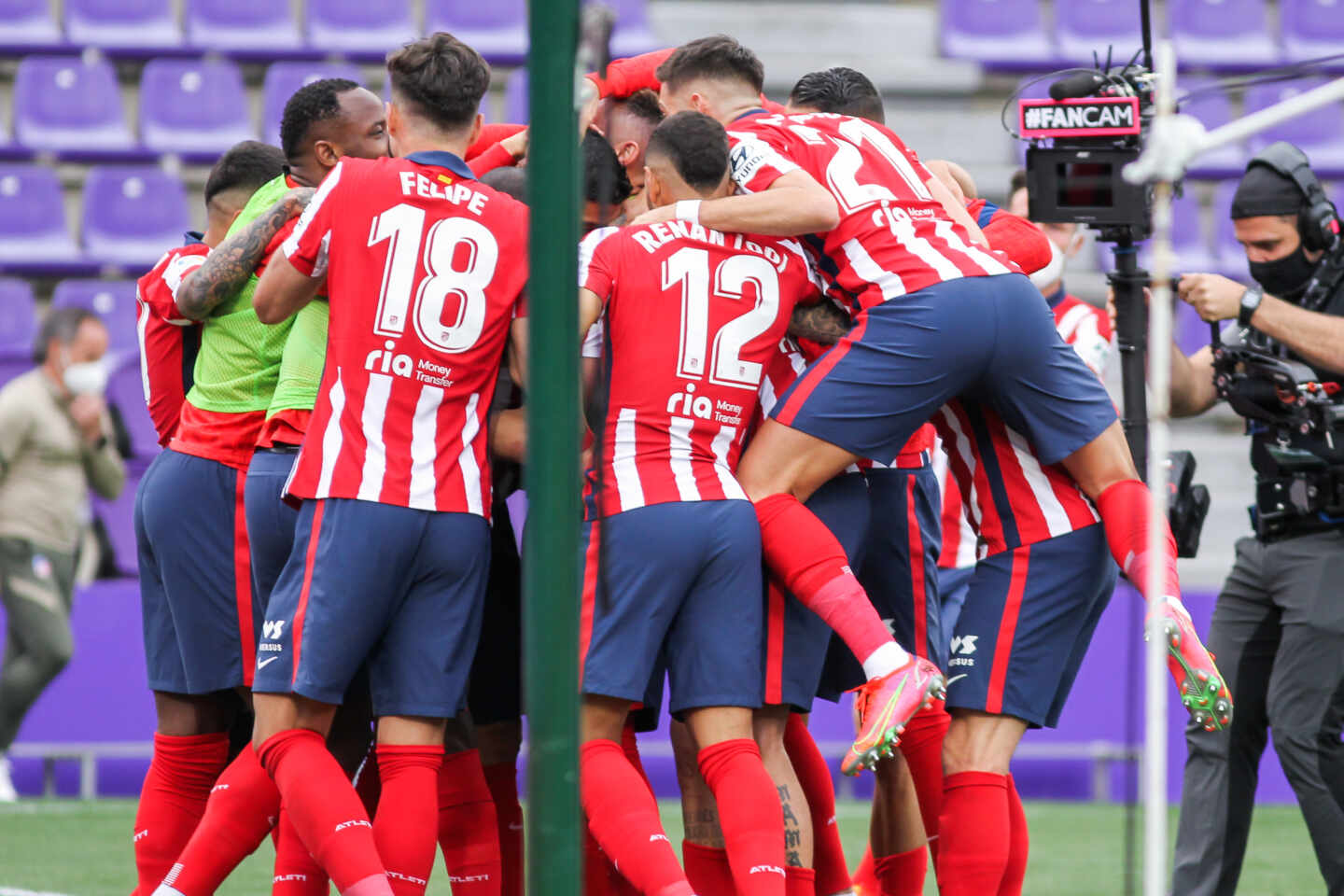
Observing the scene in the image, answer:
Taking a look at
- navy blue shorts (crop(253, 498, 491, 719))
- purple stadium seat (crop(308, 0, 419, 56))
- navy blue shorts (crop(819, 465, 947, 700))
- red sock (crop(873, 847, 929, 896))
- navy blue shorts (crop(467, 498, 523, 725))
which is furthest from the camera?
purple stadium seat (crop(308, 0, 419, 56))

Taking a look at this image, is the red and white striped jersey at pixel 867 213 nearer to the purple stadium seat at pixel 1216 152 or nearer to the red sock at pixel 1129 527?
the red sock at pixel 1129 527

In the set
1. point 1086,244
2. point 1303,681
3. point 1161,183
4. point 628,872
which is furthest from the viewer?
point 1086,244

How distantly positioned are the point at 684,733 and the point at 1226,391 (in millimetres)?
1905

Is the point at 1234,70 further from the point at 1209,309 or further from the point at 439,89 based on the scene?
the point at 439,89

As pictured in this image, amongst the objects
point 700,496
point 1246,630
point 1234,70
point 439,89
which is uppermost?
point 1234,70

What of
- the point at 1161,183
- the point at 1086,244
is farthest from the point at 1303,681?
the point at 1086,244

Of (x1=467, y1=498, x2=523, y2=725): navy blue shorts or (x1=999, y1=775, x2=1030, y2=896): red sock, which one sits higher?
(x1=467, y1=498, x2=523, y2=725): navy blue shorts

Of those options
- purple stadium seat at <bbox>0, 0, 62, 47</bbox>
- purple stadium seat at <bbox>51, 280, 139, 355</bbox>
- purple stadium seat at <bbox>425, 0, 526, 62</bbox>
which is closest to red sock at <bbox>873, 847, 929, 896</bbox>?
purple stadium seat at <bbox>51, 280, 139, 355</bbox>

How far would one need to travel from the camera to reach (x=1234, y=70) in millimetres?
12516

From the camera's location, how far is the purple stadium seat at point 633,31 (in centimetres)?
1180

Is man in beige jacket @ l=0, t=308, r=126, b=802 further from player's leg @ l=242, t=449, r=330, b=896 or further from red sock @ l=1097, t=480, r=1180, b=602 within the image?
red sock @ l=1097, t=480, r=1180, b=602

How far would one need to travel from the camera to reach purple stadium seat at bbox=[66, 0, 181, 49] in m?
11.9

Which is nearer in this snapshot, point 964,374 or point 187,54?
point 964,374

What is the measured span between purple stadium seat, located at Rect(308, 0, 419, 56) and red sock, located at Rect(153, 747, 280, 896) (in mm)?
8593
